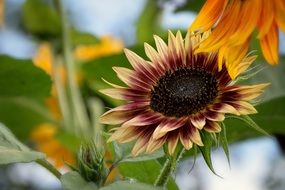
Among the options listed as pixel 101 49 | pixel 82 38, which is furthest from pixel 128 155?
pixel 101 49

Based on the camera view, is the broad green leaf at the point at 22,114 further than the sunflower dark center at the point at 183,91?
Yes

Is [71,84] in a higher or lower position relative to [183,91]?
lower

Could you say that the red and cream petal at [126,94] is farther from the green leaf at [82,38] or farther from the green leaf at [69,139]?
the green leaf at [82,38]

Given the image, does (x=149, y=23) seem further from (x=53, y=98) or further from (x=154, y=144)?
(x=154, y=144)

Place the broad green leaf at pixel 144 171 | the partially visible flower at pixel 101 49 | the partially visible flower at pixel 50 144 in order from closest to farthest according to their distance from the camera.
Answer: the broad green leaf at pixel 144 171 < the partially visible flower at pixel 50 144 < the partially visible flower at pixel 101 49

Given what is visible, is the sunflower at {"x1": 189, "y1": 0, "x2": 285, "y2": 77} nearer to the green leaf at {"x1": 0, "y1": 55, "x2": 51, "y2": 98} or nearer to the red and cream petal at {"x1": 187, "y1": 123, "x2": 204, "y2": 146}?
the red and cream petal at {"x1": 187, "y1": 123, "x2": 204, "y2": 146}

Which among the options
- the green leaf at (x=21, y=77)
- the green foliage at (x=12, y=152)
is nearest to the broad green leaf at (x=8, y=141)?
the green foliage at (x=12, y=152)

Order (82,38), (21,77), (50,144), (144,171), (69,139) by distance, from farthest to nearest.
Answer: (50,144) < (82,38) < (69,139) < (21,77) < (144,171)
